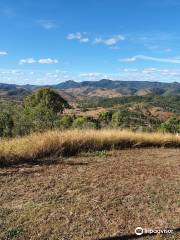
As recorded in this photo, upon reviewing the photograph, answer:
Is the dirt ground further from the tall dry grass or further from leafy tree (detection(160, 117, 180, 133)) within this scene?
leafy tree (detection(160, 117, 180, 133))

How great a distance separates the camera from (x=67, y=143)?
27.7ft

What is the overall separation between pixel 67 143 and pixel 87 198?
11.5 ft

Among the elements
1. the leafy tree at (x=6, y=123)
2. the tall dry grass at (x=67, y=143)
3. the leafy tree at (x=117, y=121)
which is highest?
the leafy tree at (x=6, y=123)

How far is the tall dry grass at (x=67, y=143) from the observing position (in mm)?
7434

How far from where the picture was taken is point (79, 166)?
6.97m

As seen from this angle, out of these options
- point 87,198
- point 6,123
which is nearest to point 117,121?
point 6,123

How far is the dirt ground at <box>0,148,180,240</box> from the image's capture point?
400 centimetres

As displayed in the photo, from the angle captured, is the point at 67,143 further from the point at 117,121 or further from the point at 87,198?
the point at 117,121

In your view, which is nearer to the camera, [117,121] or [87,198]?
[87,198]

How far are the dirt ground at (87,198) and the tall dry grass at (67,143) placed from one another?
0.46 m

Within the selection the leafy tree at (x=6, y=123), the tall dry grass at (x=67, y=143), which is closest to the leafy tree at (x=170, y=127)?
the tall dry grass at (x=67, y=143)

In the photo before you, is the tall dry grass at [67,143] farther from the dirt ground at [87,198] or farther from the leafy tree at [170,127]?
the leafy tree at [170,127]

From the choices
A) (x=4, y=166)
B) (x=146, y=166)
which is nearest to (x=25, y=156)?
(x=4, y=166)

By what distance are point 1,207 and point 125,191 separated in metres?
1.99
